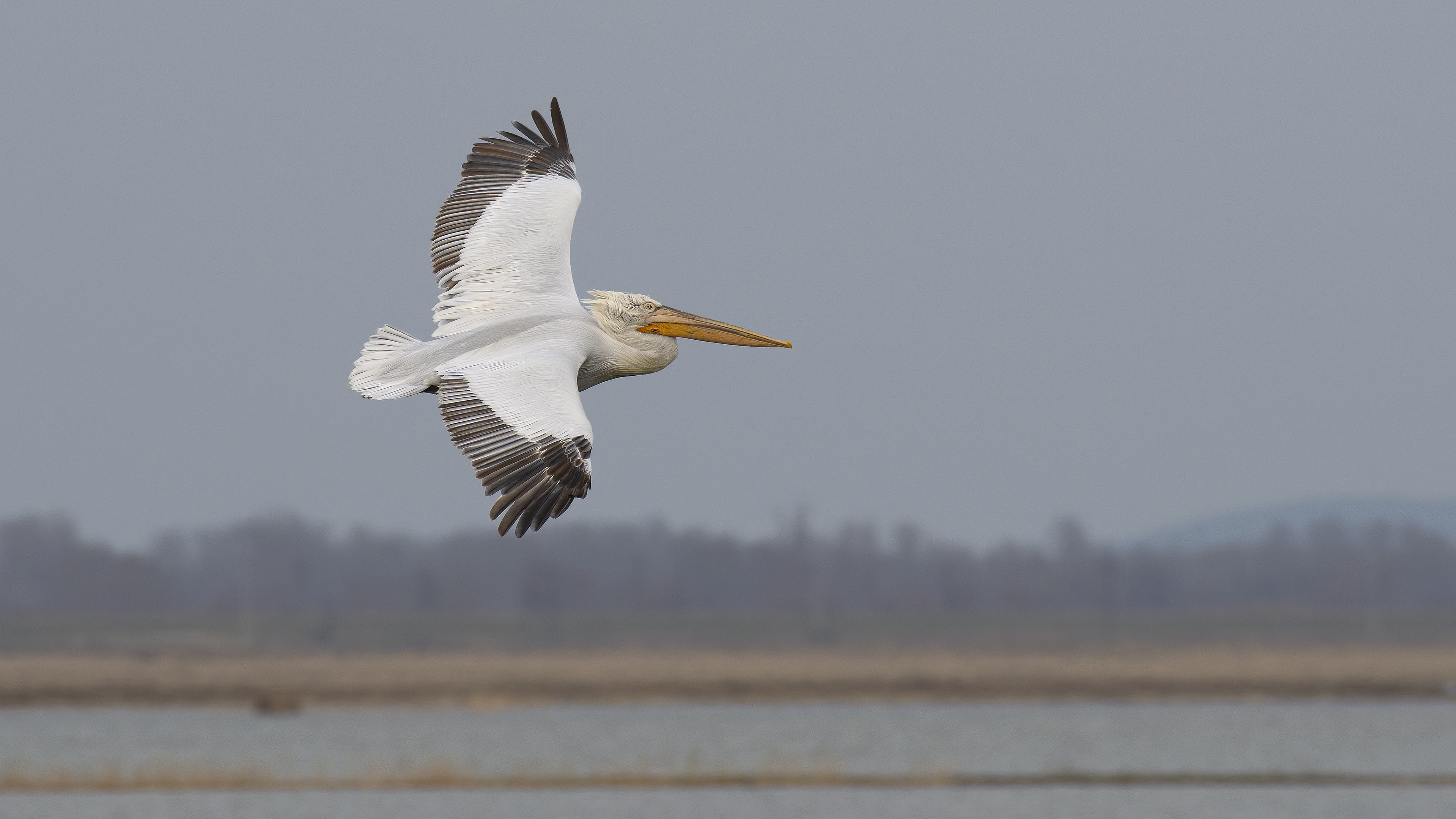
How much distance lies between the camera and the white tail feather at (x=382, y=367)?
23.9ft

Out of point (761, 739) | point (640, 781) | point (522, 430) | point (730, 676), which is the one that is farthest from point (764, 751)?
point (522, 430)

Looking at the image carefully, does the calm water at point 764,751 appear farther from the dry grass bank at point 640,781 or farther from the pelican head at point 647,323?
the pelican head at point 647,323

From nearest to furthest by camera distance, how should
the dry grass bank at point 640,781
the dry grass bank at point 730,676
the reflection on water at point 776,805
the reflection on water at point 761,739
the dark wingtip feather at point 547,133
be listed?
1. the dark wingtip feather at point 547,133
2. the reflection on water at point 776,805
3. the dry grass bank at point 640,781
4. the reflection on water at point 761,739
5. the dry grass bank at point 730,676

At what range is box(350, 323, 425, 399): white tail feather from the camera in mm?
7293

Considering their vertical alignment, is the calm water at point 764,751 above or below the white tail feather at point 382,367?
below

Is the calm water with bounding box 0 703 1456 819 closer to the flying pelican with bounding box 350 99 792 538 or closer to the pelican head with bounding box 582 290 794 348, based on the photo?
the flying pelican with bounding box 350 99 792 538

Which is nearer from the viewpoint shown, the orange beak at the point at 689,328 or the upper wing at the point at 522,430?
the upper wing at the point at 522,430

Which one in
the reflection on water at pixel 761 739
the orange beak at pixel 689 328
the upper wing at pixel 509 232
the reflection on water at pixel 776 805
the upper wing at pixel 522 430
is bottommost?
the reflection on water at pixel 776 805

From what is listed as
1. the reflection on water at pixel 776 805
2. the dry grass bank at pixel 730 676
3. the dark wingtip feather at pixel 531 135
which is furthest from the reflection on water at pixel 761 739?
the dark wingtip feather at pixel 531 135

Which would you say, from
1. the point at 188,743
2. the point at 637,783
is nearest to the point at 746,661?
the point at 188,743

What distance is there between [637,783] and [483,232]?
65.3 ft

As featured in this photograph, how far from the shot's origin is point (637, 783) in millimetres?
27516

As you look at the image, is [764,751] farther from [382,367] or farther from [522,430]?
[522,430]

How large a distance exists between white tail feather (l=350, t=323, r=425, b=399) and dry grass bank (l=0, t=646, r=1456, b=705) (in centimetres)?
3800
